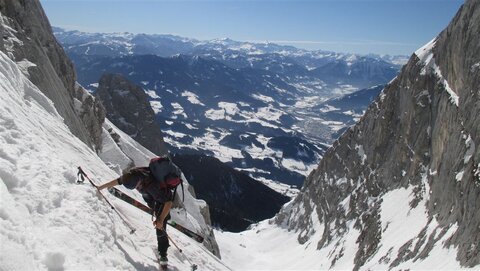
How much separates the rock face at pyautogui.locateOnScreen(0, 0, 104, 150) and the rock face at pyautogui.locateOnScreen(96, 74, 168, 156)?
97.5 meters

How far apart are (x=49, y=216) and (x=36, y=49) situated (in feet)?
81.5

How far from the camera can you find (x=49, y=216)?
32.3 feet

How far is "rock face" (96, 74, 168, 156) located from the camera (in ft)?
464

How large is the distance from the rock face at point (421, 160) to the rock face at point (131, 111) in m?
59.7

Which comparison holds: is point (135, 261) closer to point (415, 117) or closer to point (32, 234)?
point (32, 234)

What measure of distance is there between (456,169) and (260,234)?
94.6m

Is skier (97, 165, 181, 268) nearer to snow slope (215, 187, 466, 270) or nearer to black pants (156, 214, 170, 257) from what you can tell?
black pants (156, 214, 170, 257)

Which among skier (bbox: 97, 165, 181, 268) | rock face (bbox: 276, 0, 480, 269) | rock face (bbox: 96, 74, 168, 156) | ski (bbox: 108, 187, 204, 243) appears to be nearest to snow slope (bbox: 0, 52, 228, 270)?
ski (bbox: 108, 187, 204, 243)

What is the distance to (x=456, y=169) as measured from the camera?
44.8 metres

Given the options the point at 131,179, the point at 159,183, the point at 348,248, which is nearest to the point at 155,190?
the point at 159,183

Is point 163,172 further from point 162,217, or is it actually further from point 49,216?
point 49,216

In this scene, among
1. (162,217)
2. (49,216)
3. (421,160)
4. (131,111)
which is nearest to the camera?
(49,216)

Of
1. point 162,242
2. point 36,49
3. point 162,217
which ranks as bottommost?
point 162,242

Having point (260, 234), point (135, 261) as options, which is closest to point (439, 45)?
point (135, 261)
